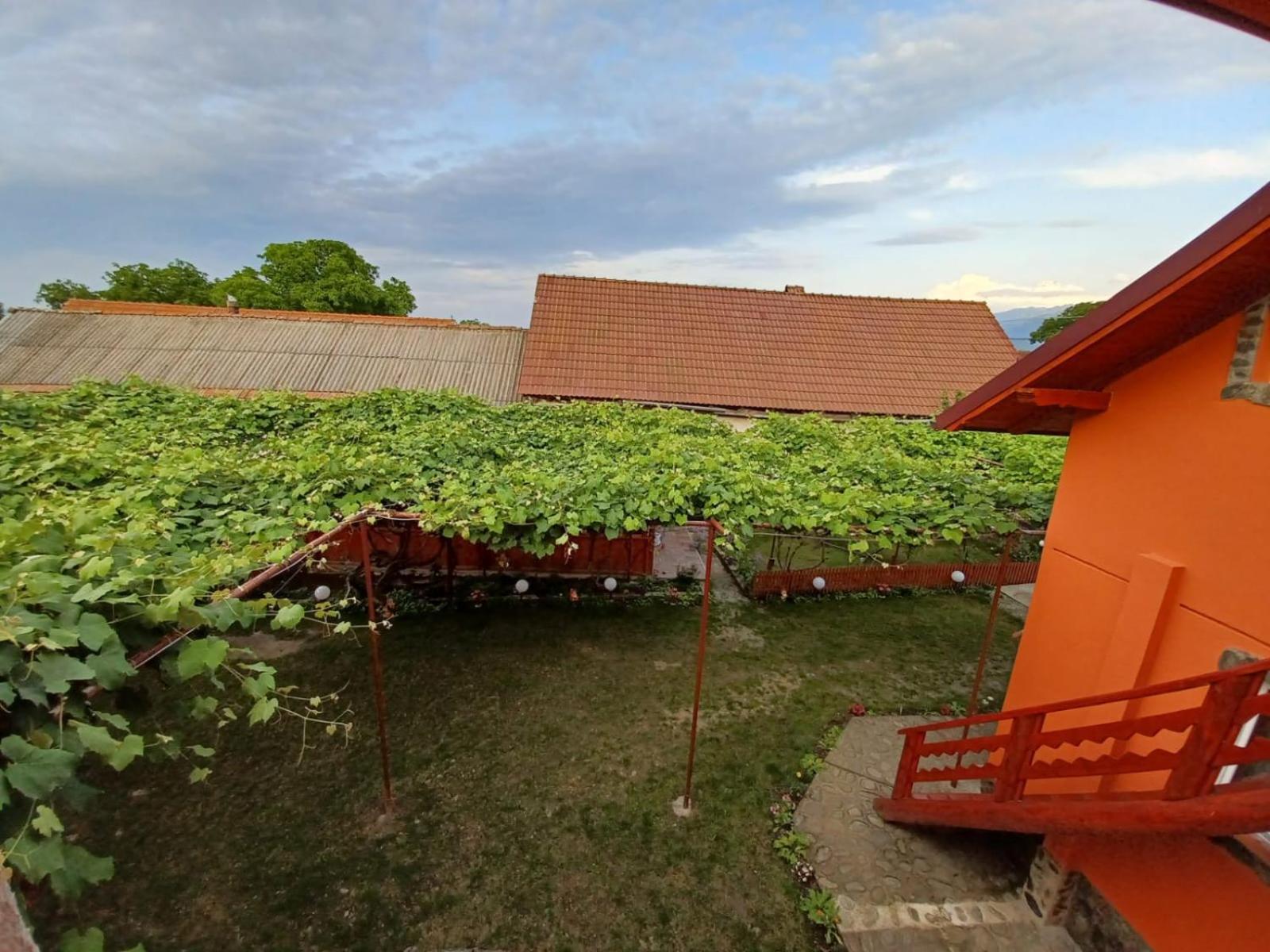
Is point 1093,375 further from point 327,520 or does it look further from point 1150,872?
point 327,520

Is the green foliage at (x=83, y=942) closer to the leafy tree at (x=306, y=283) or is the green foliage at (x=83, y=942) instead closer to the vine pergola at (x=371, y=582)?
the vine pergola at (x=371, y=582)

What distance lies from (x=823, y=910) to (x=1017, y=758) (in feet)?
6.99

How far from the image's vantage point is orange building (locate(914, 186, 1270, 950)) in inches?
124

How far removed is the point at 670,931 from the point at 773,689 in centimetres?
350

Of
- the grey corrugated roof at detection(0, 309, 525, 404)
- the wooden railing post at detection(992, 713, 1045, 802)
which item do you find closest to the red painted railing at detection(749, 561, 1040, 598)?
the wooden railing post at detection(992, 713, 1045, 802)

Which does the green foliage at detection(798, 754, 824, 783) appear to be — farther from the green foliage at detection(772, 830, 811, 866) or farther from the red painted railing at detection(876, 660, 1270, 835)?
the red painted railing at detection(876, 660, 1270, 835)

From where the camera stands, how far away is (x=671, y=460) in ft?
25.6

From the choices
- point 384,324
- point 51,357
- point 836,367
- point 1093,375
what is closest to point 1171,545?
point 1093,375

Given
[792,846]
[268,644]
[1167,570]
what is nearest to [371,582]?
[268,644]

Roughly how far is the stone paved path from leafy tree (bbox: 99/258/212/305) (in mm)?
49143

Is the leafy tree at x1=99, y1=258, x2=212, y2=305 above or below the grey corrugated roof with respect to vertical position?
above

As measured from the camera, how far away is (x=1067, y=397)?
166 inches

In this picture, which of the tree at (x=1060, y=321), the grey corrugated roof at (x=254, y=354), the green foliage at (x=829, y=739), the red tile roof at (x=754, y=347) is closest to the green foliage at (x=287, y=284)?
the grey corrugated roof at (x=254, y=354)

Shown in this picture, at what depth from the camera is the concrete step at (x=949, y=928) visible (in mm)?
4348
